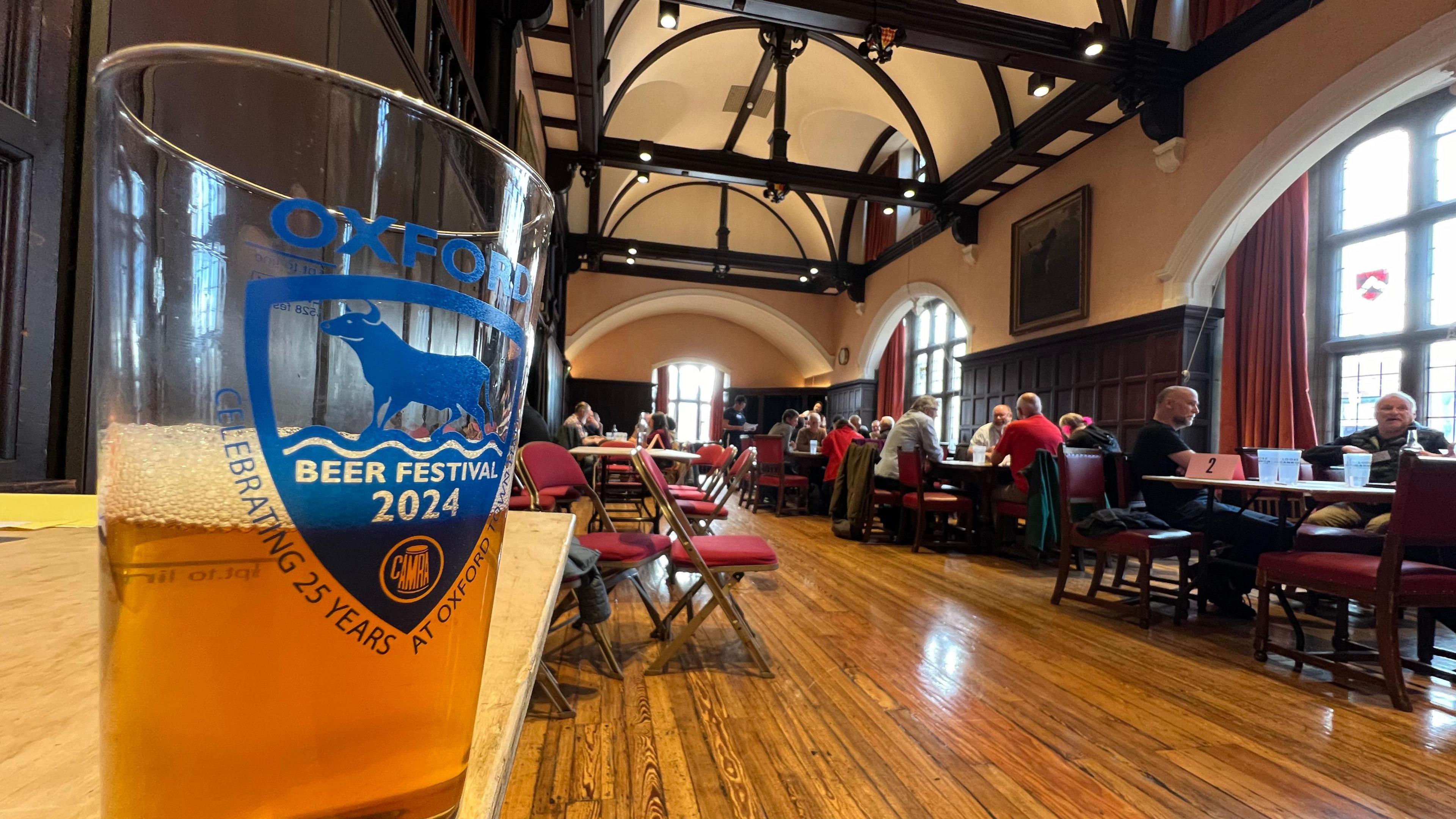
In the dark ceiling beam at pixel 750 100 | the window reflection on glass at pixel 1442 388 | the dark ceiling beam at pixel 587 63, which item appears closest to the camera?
the dark ceiling beam at pixel 587 63

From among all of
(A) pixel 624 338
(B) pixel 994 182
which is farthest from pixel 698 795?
(A) pixel 624 338

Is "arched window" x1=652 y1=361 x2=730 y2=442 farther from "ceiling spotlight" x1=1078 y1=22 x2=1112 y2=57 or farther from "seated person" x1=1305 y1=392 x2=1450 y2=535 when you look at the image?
"seated person" x1=1305 y1=392 x2=1450 y2=535

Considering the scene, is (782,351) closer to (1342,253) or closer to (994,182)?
(994,182)

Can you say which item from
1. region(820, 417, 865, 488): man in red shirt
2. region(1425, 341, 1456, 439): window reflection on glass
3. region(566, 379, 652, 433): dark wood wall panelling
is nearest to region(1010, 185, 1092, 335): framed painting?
region(1425, 341, 1456, 439): window reflection on glass

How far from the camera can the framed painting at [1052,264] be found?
6.89 m

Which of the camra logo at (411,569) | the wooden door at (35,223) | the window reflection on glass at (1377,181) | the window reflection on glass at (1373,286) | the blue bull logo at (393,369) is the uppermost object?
the window reflection on glass at (1377,181)

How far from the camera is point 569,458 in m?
3.60

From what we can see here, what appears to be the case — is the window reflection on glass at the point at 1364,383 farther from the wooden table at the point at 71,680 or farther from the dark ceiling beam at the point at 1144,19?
the wooden table at the point at 71,680

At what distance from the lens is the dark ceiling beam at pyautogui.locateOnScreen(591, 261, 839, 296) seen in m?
13.4

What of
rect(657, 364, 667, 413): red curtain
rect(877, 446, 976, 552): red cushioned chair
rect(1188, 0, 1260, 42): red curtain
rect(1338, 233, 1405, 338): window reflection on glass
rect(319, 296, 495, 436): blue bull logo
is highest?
rect(1188, 0, 1260, 42): red curtain

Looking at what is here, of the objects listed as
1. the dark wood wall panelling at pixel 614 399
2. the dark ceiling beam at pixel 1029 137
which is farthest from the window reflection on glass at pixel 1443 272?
the dark wood wall panelling at pixel 614 399

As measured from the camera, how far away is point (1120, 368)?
6.46 meters

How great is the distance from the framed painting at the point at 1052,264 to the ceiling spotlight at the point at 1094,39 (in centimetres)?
184

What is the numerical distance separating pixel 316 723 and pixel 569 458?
3501mm
